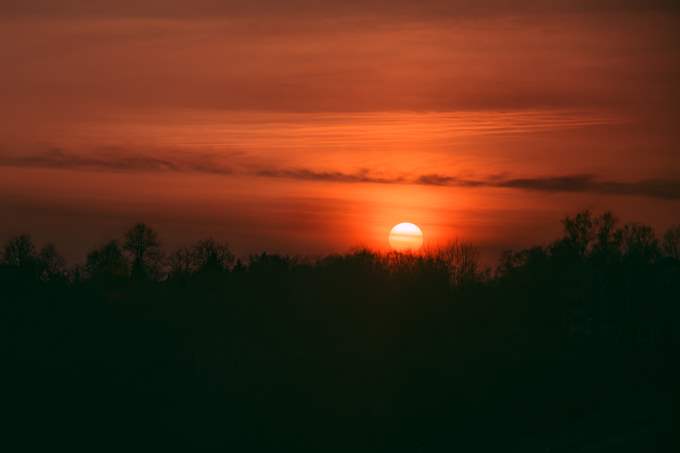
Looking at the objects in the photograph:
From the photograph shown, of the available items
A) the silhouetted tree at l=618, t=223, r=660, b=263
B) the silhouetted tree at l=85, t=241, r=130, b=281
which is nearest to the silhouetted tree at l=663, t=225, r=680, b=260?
the silhouetted tree at l=618, t=223, r=660, b=263

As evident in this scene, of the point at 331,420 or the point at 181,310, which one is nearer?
the point at 331,420

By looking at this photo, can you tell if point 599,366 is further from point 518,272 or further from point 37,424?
point 37,424

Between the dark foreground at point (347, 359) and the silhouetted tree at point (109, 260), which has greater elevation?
the silhouetted tree at point (109, 260)

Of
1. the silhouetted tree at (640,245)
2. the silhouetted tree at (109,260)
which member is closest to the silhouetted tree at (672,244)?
the silhouetted tree at (640,245)

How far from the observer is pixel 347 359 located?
152 feet

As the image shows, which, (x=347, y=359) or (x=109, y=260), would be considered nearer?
(x=347, y=359)

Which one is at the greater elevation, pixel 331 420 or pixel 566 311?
pixel 566 311

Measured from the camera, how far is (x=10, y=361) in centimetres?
3466

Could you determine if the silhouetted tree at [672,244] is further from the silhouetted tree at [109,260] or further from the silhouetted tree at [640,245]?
the silhouetted tree at [109,260]

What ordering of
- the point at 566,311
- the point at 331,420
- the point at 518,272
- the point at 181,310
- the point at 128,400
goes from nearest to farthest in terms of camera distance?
the point at 128,400, the point at 331,420, the point at 181,310, the point at 566,311, the point at 518,272

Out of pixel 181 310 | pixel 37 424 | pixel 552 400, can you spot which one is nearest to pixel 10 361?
pixel 37 424

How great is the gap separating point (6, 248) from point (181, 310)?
3177 centimetres

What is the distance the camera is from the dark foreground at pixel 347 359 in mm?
36125

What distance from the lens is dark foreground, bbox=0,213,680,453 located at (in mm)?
36125
